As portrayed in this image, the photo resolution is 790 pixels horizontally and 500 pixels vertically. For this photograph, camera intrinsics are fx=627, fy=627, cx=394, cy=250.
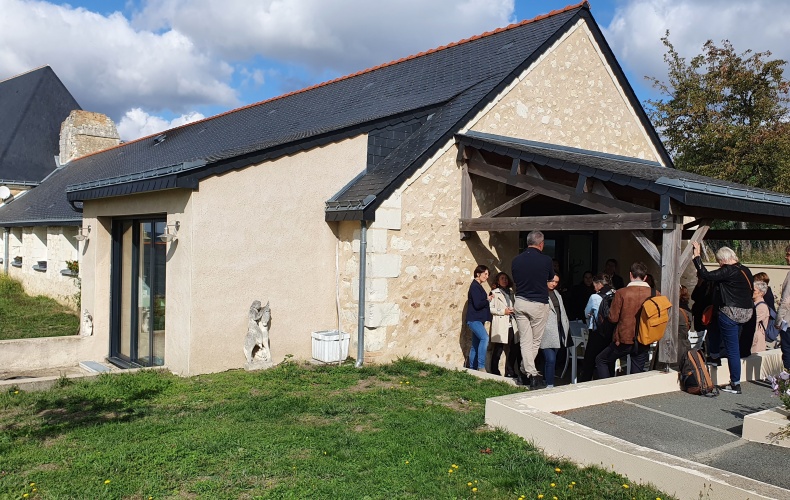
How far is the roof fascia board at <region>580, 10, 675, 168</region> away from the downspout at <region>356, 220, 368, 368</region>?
5637 mm

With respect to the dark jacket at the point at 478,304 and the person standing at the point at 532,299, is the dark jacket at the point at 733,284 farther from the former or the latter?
the dark jacket at the point at 478,304

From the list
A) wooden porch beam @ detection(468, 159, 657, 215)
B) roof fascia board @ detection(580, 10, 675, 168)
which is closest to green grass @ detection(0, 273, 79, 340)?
wooden porch beam @ detection(468, 159, 657, 215)

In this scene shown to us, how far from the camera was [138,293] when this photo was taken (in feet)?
30.3

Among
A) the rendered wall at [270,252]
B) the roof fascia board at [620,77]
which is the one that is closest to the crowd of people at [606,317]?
the rendered wall at [270,252]

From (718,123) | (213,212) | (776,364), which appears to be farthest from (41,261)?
(718,123)

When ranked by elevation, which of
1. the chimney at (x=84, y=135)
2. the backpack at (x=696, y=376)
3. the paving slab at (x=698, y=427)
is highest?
the chimney at (x=84, y=135)

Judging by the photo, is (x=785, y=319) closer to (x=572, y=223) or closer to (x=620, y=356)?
(x=620, y=356)

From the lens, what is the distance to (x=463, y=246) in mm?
8906

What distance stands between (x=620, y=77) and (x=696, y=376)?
6.66 m

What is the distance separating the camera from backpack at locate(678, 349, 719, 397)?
639 cm

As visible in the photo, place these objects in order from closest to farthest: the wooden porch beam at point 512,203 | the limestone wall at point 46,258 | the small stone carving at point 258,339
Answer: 1. the small stone carving at point 258,339
2. the wooden porch beam at point 512,203
3. the limestone wall at point 46,258

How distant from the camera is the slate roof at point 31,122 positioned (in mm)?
23656

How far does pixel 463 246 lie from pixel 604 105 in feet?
14.2

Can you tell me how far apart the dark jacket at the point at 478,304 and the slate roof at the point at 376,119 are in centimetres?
161
